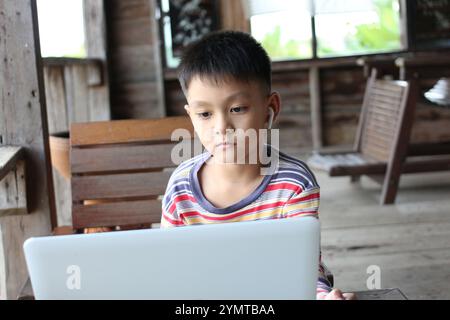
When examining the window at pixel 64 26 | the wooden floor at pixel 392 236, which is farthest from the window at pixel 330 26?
the wooden floor at pixel 392 236

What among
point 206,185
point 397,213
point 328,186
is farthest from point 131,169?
point 328,186

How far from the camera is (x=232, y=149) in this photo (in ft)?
3.98

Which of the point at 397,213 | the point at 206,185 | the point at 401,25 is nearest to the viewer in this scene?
the point at 206,185

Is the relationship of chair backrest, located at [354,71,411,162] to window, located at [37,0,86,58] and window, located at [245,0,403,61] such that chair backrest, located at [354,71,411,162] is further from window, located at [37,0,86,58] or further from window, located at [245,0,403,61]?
window, located at [37,0,86,58]

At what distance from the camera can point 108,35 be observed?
6.25 metres

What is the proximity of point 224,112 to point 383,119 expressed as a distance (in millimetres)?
3520

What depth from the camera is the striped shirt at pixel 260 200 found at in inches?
50.5

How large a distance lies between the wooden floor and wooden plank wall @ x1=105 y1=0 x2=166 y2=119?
2295mm

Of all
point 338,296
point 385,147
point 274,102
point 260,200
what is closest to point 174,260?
point 338,296

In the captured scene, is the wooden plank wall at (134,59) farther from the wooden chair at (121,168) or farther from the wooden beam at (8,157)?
the wooden beam at (8,157)

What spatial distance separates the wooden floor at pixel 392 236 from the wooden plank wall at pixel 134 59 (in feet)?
7.53

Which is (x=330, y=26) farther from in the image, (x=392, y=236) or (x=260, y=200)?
(x=260, y=200)

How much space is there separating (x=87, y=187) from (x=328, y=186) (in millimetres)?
2996
